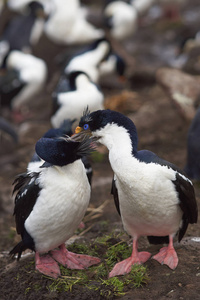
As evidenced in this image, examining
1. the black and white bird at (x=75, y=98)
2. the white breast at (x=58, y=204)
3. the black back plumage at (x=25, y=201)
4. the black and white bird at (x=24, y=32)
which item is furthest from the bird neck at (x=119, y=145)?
the black and white bird at (x=24, y=32)

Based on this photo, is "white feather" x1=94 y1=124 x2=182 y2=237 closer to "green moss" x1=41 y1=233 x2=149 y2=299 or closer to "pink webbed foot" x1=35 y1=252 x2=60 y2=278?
"green moss" x1=41 y1=233 x2=149 y2=299

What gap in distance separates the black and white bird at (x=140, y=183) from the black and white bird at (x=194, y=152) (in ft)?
6.95

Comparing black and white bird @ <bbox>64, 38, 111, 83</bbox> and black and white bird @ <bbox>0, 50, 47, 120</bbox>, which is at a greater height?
black and white bird @ <bbox>64, 38, 111, 83</bbox>

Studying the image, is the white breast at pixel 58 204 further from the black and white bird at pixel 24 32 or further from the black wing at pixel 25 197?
the black and white bird at pixel 24 32

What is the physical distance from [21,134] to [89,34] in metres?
3.78

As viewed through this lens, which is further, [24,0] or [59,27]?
[24,0]

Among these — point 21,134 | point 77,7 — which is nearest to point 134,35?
point 77,7

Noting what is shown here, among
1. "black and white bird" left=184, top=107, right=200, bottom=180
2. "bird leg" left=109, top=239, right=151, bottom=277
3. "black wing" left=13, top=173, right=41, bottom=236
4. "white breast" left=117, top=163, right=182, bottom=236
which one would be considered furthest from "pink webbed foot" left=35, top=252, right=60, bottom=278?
"black and white bird" left=184, top=107, right=200, bottom=180

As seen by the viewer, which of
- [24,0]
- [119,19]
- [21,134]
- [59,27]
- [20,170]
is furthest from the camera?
[24,0]

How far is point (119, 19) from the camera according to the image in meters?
12.9

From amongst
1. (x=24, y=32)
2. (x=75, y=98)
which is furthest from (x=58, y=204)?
(x=24, y=32)

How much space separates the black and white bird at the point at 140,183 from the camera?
3645 mm

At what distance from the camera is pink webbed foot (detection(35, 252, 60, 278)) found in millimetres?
4035

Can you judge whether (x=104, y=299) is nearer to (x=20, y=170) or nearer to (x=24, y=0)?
(x=20, y=170)
